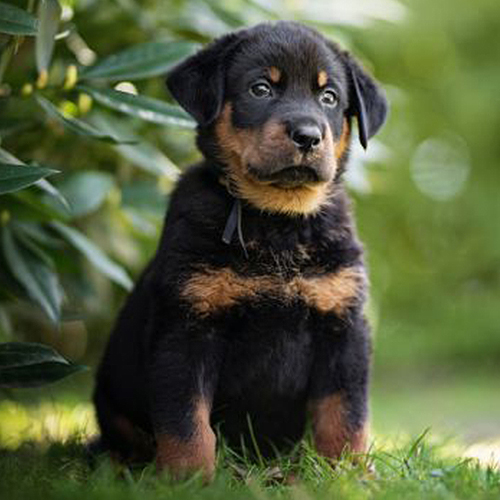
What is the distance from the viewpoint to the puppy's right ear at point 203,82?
131 inches

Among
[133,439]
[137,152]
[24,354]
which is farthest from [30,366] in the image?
[137,152]

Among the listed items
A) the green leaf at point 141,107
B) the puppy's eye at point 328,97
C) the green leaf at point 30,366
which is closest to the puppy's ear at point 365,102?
the puppy's eye at point 328,97

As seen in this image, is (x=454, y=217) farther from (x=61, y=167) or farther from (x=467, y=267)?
(x=61, y=167)

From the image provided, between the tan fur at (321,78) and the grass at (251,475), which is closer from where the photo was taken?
the grass at (251,475)

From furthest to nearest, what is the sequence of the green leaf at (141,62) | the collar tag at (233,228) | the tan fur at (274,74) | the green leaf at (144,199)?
the green leaf at (144,199) < the green leaf at (141,62) < the tan fur at (274,74) < the collar tag at (233,228)

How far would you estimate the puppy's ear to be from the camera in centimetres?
352

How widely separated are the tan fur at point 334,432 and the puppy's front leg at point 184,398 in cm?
40

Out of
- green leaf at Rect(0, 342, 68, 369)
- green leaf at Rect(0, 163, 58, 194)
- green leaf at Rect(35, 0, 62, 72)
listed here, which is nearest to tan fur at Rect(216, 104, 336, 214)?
green leaf at Rect(0, 163, 58, 194)

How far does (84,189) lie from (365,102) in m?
1.43

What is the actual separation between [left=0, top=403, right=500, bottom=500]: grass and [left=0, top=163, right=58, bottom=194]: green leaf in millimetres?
918

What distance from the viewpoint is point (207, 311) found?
310cm

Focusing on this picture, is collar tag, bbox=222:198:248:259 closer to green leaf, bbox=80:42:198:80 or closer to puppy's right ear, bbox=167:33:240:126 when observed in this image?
puppy's right ear, bbox=167:33:240:126

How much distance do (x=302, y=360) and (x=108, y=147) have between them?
2.01 metres

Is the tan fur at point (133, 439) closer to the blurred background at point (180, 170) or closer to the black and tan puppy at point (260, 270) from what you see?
the black and tan puppy at point (260, 270)
